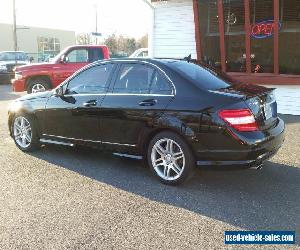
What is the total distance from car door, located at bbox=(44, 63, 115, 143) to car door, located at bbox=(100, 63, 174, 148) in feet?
0.57

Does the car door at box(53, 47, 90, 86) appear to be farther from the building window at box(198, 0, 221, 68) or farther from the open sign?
the open sign

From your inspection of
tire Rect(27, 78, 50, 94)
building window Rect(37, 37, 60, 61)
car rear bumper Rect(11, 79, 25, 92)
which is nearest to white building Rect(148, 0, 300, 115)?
tire Rect(27, 78, 50, 94)

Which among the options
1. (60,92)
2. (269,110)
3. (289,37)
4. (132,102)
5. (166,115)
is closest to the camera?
(166,115)

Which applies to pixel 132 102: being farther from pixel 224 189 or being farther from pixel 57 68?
pixel 57 68

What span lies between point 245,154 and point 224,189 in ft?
2.16

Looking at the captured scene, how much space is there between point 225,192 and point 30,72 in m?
9.70

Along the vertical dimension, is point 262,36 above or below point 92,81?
above

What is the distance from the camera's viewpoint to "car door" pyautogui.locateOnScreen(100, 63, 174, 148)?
201 inches

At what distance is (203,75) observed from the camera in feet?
17.4

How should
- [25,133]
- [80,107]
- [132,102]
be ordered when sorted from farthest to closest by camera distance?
[25,133] < [80,107] < [132,102]

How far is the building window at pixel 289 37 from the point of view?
10.3 metres

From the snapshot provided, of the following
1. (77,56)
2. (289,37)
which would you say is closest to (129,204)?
(289,37)

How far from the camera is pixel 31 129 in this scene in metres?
6.59

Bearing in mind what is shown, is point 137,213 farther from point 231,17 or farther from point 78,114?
point 231,17
